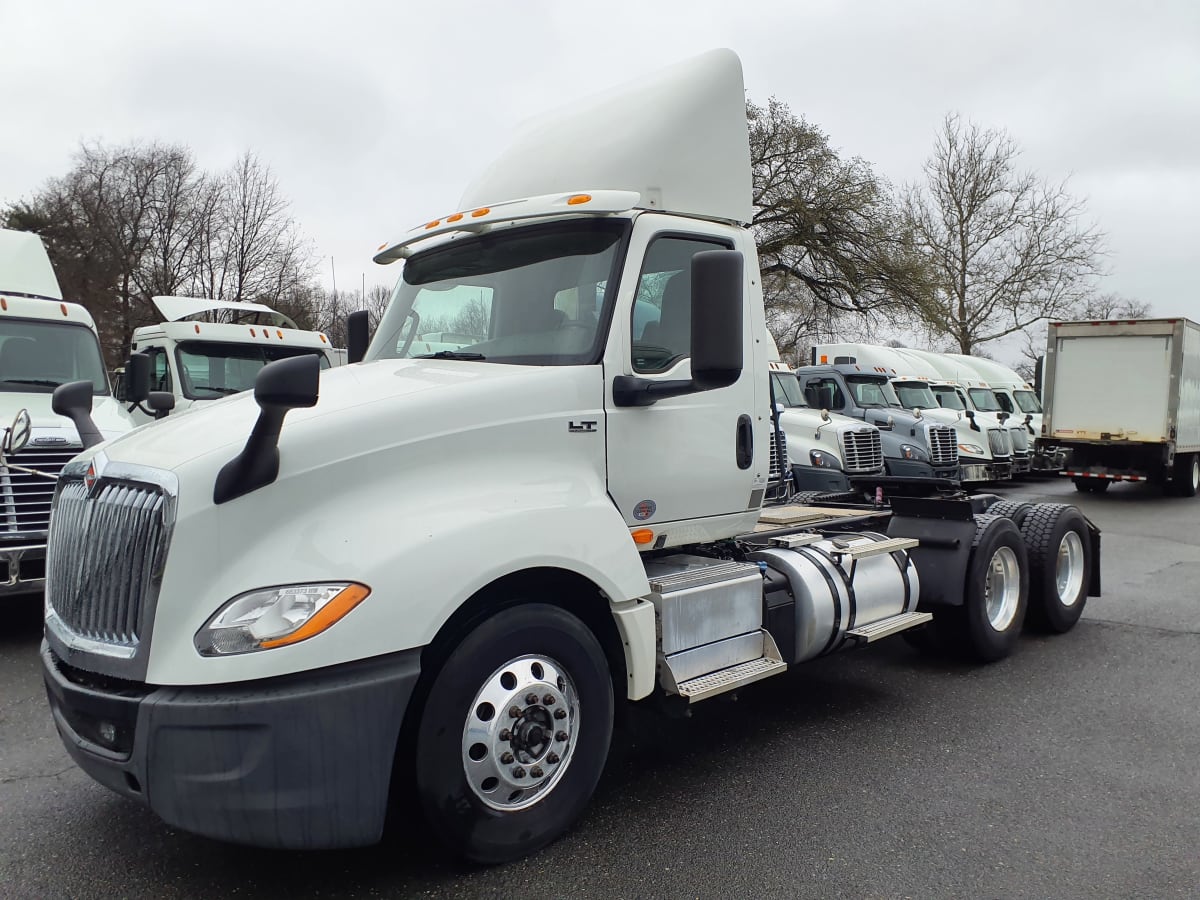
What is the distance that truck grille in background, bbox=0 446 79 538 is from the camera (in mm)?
6327

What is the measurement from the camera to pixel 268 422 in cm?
294

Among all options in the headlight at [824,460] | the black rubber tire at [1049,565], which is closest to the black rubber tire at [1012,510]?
the black rubber tire at [1049,565]

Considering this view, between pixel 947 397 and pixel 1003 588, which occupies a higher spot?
pixel 947 397

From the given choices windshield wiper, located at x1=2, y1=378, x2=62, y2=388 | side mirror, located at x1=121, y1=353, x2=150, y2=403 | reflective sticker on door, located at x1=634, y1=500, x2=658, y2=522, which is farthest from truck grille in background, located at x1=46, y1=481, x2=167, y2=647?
windshield wiper, located at x1=2, y1=378, x2=62, y2=388

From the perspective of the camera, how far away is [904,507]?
6336mm

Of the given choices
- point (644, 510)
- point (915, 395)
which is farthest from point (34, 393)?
point (915, 395)

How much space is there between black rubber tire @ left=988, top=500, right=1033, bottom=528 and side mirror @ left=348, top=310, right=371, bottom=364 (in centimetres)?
459

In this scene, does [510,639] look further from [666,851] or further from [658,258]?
[658,258]

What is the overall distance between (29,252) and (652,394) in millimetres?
8417

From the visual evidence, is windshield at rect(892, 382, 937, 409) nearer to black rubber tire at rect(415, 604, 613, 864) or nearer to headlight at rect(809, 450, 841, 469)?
headlight at rect(809, 450, 841, 469)

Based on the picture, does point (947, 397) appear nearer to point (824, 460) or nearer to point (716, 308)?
point (824, 460)

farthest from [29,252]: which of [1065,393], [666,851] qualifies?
[1065,393]

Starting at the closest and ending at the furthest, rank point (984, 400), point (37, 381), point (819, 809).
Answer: point (819, 809) < point (37, 381) < point (984, 400)

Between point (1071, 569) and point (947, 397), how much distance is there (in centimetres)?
1398
